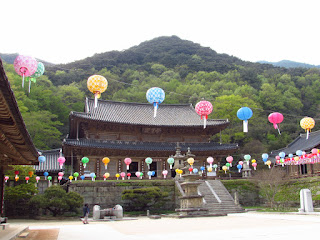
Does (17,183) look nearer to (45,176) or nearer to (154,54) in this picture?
(45,176)

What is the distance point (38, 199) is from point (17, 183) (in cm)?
414

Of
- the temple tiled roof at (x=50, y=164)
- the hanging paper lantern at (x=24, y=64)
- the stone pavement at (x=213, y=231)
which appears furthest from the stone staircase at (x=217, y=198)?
the hanging paper lantern at (x=24, y=64)

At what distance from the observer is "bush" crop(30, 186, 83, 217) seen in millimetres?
21969

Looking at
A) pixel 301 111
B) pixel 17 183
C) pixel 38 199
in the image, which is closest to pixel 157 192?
pixel 38 199

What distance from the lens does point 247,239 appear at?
8.59m

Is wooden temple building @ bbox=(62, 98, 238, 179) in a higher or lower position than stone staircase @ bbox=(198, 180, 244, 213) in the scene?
higher

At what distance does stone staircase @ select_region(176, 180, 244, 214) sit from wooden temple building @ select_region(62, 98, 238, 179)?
3015mm

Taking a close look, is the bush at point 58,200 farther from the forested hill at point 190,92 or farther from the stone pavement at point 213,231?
the forested hill at point 190,92

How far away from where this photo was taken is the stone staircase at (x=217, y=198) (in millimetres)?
23062

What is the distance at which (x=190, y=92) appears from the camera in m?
60.8

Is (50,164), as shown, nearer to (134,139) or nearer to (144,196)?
(134,139)

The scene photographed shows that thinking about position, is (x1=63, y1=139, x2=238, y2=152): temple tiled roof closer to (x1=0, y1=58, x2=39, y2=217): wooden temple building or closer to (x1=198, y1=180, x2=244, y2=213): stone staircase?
(x1=198, y1=180, x2=244, y2=213): stone staircase

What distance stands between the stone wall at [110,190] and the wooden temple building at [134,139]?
7.21ft

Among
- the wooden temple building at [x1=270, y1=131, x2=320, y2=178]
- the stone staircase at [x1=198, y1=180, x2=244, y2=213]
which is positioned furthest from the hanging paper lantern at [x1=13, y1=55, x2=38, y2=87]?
the wooden temple building at [x1=270, y1=131, x2=320, y2=178]
